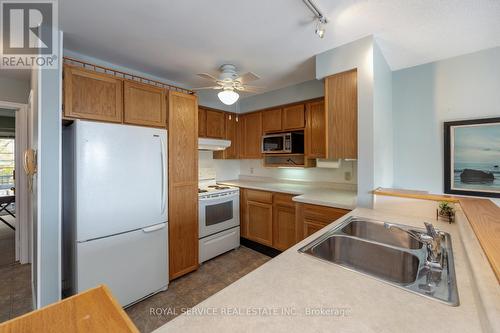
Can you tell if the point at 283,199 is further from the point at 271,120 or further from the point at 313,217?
the point at 271,120

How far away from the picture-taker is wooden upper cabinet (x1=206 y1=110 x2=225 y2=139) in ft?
11.0

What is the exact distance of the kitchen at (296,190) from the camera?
71 cm

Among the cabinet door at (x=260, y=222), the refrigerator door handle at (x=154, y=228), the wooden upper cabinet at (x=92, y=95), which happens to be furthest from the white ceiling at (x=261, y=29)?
the cabinet door at (x=260, y=222)

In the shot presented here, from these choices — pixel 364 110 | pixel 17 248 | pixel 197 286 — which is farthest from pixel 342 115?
pixel 17 248

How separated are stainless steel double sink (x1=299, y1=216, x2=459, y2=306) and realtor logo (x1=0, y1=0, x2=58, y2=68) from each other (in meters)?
2.33

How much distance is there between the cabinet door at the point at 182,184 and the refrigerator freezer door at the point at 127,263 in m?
0.15

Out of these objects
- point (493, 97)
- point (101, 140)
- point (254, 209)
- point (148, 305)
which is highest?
point (493, 97)

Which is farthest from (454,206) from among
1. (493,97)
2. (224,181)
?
(224,181)

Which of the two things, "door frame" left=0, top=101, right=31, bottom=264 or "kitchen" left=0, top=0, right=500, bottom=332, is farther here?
"door frame" left=0, top=101, right=31, bottom=264

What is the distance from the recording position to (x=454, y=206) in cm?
155

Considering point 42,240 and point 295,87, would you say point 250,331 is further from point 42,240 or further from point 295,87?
point 295,87

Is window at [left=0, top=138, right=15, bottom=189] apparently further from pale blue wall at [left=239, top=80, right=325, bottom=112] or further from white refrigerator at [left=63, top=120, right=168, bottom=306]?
pale blue wall at [left=239, top=80, right=325, bottom=112]

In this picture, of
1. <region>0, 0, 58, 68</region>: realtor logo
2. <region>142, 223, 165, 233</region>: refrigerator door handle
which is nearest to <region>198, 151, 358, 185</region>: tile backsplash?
<region>142, 223, 165, 233</region>: refrigerator door handle

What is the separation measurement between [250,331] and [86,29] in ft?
7.75
